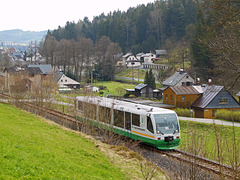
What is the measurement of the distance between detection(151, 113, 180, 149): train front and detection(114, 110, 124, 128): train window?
10.7 ft

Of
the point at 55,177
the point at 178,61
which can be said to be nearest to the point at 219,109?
the point at 55,177

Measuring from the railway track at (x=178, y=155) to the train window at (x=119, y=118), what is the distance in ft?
8.49

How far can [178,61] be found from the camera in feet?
257

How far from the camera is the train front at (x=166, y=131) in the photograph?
1777 centimetres

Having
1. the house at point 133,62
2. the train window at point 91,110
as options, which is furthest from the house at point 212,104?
the house at point 133,62

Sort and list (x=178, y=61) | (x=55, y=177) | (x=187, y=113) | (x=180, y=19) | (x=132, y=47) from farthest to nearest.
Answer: (x=132, y=47), (x=180, y=19), (x=178, y=61), (x=187, y=113), (x=55, y=177)

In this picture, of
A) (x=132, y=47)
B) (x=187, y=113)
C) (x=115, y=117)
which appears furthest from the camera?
(x=132, y=47)

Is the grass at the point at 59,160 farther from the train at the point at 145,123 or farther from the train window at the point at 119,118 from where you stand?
the train window at the point at 119,118

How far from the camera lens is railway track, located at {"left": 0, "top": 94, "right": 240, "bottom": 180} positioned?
8.36 metres

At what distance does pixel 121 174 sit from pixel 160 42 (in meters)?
105

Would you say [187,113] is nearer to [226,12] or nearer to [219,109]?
[219,109]

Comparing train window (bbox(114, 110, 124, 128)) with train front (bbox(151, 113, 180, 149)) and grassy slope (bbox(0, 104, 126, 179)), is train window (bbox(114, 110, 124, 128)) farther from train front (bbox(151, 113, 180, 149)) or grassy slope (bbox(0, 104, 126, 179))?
grassy slope (bbox(0, 104, 126, 179))

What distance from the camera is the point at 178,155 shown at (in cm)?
1683

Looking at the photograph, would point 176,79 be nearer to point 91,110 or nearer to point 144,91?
point 144,91
